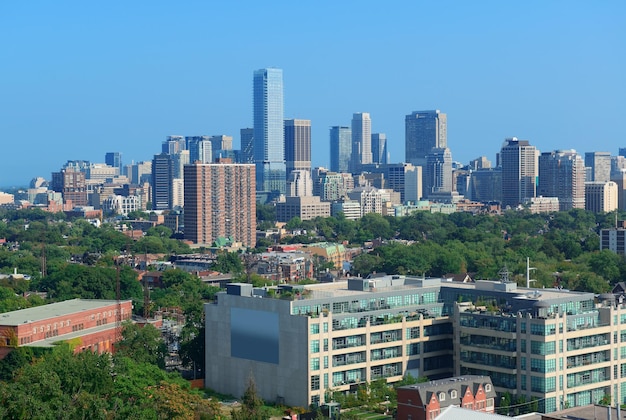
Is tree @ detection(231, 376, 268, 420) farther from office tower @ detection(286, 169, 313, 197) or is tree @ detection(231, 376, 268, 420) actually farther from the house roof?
office tower @ detection(286, 169, 313, 197)

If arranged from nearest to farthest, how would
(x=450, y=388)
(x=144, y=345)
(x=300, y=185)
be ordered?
(x=450, y=388) < (x=144, y=345) < (x=300, y=185)

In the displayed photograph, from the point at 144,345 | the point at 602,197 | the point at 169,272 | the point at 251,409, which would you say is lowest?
the point at 251,409

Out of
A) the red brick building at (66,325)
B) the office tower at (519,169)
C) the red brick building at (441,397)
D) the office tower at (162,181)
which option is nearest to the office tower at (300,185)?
the office tower at (162,181)

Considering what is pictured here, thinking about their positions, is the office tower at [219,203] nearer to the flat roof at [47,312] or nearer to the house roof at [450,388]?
the flat roof at [47,312]

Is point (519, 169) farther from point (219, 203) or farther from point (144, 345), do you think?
point (144, 345)

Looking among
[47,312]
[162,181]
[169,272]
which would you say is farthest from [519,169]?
[47,312]

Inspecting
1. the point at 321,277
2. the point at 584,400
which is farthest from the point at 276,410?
the point at 321,277

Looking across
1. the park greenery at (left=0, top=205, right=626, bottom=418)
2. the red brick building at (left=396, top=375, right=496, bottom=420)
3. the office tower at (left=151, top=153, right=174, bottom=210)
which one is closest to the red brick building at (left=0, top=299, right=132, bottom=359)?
the park greenery at (left=0, top=205, right=626, bottom=418)
